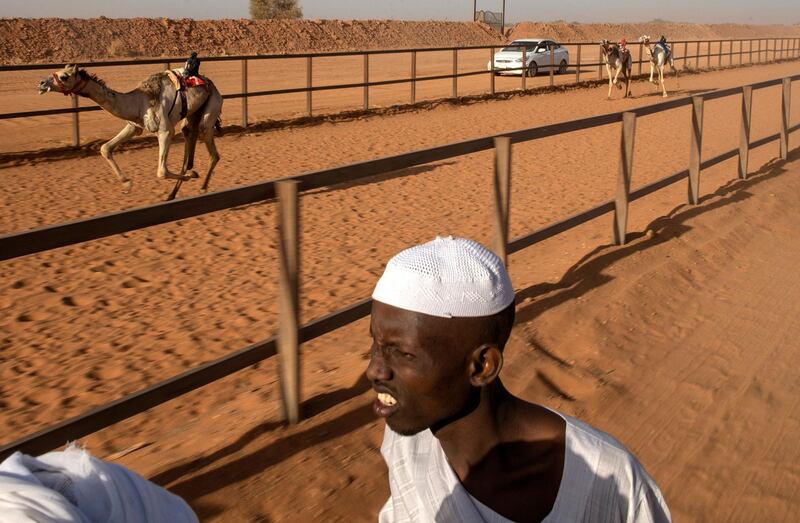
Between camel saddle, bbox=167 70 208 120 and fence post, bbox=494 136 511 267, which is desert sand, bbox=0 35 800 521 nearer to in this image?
fence post, bbox=494 136 511 267

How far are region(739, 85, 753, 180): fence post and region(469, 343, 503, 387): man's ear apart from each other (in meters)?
9.18

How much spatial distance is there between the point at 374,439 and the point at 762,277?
4262 mm

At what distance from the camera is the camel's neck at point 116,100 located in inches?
411

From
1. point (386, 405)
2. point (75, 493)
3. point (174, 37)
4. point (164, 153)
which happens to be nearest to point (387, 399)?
point (386, 405)

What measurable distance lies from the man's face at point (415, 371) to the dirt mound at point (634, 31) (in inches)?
2614

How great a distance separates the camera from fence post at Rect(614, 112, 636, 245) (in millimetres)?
7176

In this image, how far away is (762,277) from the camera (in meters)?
6.90

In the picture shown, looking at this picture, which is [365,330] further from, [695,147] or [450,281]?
[695,147]

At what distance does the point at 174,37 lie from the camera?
1666 inches

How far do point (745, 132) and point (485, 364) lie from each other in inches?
379

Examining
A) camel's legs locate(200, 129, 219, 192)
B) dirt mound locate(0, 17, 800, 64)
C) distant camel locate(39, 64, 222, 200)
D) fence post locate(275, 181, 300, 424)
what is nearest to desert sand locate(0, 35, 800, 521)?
fence post locate(275, 181, 300, 424)

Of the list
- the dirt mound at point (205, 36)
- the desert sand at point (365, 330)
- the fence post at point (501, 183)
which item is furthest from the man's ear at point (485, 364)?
the dirt mound at point (205, 36)

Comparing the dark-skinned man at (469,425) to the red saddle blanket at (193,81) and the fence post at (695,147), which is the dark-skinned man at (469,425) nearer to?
the fence post at (695,147)

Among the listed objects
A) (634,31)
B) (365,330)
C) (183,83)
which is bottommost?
(365,330)
